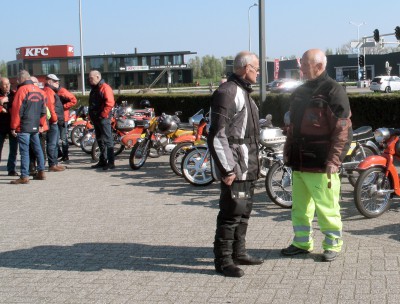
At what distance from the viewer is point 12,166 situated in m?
11.9

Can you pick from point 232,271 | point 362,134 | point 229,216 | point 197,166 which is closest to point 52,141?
point 197,166

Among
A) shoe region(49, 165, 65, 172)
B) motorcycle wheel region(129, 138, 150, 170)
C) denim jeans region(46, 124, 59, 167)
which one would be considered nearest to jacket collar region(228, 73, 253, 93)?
motorcycle wheel region(129, 138, 150, 170)

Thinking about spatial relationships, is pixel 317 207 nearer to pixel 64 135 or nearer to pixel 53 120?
pixel 53 120

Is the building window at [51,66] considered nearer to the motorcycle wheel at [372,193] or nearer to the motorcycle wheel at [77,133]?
the motorcycle wheel at [77,133]

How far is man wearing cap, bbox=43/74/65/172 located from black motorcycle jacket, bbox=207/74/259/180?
7438 mm

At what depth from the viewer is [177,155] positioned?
36.1 ft

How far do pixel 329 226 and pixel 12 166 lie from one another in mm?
7810

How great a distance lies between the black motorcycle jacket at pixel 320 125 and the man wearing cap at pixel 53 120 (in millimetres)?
7361

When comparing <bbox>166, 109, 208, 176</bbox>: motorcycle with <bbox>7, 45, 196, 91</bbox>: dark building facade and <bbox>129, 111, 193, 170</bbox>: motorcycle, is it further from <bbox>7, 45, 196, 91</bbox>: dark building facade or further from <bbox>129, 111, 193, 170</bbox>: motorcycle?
<bbox>7, 45, 196, 91</bbox>: dark building facade

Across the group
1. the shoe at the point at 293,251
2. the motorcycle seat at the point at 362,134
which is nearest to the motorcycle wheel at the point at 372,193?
the motorcycle seat at the point at 362,134

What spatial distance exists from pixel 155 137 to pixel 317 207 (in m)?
7.03

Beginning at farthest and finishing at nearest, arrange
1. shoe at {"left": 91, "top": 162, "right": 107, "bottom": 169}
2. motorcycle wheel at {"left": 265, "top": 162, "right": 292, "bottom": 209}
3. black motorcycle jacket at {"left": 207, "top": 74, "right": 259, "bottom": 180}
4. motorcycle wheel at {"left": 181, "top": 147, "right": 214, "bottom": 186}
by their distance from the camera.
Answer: shoe at {"left": 91, "top": 162, "right": 107, "bottom": 169} → motorcycle wheel at {"left": 181, "top": 147, "right": 214, "bottom": 186} → motorcycle wheel at {"left": 265, "top": 162, "right": 292, "bottom": 209} → black motorcycle jacket at {"left": 207, "top": 74, "right": 259, "bottom": 180}

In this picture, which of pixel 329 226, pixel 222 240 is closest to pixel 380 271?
pixel 329 226

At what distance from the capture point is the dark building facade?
282 ft
